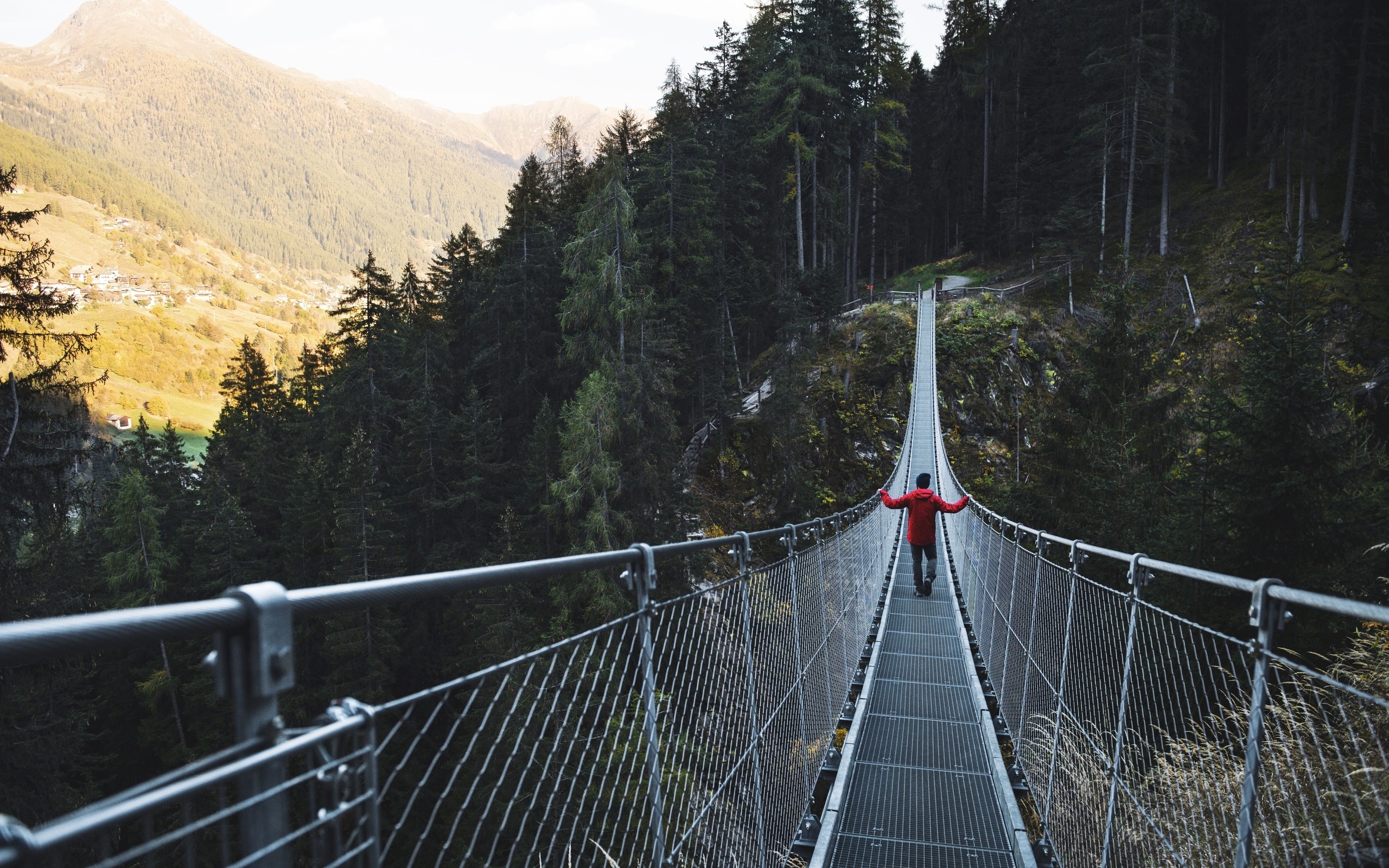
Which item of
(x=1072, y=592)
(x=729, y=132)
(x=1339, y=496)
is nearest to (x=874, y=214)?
(x=729, y=132)

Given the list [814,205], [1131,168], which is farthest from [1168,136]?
[814,205]

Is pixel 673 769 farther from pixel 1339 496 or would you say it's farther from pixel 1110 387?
pixel 1110 387

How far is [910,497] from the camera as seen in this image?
Answer: 310 inches

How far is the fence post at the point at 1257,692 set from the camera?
5.32 feet

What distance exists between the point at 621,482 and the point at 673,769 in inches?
577

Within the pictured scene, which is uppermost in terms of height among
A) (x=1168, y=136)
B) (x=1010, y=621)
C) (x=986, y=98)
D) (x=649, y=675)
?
(x=986, y=98)

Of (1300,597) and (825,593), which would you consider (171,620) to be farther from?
(825,593)

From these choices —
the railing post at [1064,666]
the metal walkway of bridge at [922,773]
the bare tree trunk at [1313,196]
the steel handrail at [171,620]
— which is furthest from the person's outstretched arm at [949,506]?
the bare tree trunk at [1313,196]

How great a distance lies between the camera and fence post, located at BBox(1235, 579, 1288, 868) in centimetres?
162

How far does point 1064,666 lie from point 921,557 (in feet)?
15.4

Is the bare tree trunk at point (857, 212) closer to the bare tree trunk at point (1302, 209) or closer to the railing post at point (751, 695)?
the bare tree trunk at point (1302, 209)

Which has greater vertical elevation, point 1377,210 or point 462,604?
point 1377,210

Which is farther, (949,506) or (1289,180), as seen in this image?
(1289,180)

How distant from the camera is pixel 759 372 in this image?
25.0 meters
